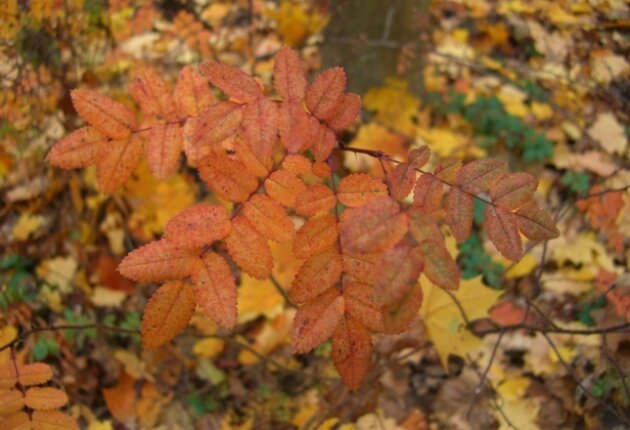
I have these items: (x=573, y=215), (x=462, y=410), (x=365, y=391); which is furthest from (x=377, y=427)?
(x=573, y=215)

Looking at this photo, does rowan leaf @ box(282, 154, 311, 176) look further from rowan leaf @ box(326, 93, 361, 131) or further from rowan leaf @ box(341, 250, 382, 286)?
rowan leaf @ box(341, 250, 382, 286)

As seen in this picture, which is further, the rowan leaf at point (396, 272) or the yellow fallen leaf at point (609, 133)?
the yellow fallen leaf at point (609, 133)

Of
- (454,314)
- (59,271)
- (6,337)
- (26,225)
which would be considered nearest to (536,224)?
(454,314)

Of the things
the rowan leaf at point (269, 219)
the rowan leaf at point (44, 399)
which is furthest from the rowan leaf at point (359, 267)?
the rowan leaf at point (44, 399)

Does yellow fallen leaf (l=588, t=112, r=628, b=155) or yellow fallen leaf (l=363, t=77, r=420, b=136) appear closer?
yellow fallen leaf (l=588, t=112, r=628, b=155)

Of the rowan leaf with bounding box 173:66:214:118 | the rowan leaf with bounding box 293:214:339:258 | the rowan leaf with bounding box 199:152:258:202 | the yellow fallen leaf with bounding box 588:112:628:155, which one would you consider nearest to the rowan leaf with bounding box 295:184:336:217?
the rowan leaf with bounding box 293:214:339:258

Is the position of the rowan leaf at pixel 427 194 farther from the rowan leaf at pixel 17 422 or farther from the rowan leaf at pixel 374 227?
the rowan leaf at pixel 17 422
